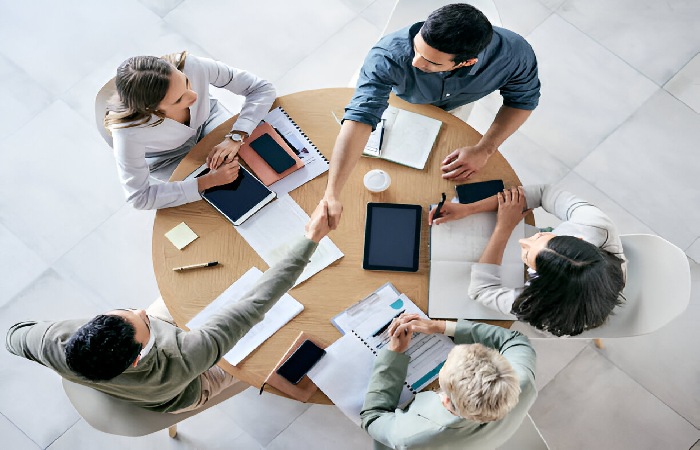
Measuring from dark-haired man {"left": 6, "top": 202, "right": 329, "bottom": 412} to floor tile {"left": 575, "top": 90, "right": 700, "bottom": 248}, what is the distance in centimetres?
176

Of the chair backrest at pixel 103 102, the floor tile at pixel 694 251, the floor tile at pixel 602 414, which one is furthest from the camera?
the floor tile at pixel 694 251

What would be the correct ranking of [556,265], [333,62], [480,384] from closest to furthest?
[480,384] → [556,265] → [333,62]

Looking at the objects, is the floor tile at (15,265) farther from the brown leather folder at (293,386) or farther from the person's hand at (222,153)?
the brown leather folder at (293,386)

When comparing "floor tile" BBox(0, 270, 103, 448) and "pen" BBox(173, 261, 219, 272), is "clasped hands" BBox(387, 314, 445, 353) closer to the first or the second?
"pen" BBox(173, 261, 219, 272)

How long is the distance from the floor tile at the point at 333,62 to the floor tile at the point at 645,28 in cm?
107

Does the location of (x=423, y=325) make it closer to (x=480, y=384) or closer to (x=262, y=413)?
(x=480, y=384)

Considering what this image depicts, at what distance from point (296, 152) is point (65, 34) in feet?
6.28

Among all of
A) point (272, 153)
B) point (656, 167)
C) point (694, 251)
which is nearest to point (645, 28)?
point (656, 167)

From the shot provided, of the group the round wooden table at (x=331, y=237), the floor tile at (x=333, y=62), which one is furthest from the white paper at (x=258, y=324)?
the floor tile at (x=333, y=62)

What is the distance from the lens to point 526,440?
2158 millimetres

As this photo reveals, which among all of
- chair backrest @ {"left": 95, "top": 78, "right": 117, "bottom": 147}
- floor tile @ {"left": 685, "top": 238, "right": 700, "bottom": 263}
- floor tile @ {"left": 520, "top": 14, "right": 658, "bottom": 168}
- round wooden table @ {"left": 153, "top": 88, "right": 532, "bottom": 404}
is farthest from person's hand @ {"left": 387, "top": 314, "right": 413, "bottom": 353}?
floor tile @ {"left": 685, "top": 238, "right": 700, "bottom": 263}

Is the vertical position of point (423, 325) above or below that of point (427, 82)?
below

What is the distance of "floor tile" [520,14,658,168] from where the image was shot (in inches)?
124

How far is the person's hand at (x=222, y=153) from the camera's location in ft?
7.18
